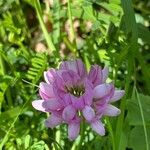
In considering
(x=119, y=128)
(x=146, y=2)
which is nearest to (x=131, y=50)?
(x=119, y=128)

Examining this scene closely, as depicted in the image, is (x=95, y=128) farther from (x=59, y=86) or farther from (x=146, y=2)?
(x=146, y=2)

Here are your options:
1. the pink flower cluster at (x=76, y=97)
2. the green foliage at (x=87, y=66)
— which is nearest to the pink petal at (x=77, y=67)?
the pink flower cluster at (x=76, y=97)

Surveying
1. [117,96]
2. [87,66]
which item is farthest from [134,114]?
[87,66]

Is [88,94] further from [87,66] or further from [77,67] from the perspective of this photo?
[87,66]

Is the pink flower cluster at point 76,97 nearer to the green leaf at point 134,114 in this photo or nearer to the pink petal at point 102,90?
the pink petal at point 102,90

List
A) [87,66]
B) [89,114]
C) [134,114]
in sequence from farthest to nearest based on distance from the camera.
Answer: [87,66]
[134,114]
[89,114]

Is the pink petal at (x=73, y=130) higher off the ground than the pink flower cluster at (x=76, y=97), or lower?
lower

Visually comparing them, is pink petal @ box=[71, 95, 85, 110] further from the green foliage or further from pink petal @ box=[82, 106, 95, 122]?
the green foliage
